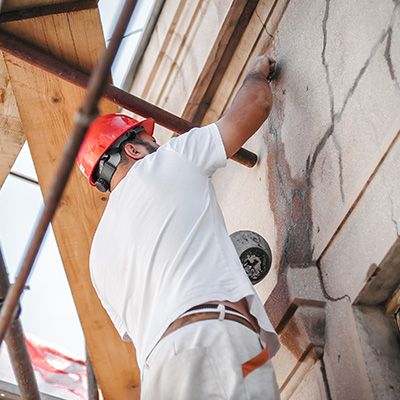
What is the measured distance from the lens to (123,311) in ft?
14.4

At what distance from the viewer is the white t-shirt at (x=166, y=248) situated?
13.0 feet

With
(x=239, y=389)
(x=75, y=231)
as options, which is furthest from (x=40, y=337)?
(x=239, y=389)

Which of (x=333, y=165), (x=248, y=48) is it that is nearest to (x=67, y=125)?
(x=248, y=48)

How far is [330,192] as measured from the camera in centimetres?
481

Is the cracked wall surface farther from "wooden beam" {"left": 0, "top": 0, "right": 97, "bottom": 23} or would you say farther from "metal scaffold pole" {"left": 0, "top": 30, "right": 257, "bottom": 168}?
"wooden beam" {"left": 0, "top": 0, "right": 97, "bottom": 23}

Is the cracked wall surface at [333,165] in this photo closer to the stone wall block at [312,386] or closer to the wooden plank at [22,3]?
the stone wall block at [312,386]

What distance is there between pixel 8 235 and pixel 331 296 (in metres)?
4.52

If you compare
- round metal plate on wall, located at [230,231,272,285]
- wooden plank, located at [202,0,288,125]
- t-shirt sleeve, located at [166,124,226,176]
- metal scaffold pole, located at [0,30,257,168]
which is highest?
wooden plank, located at [202,0,288,125]

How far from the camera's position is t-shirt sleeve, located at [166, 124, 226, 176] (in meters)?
4.48

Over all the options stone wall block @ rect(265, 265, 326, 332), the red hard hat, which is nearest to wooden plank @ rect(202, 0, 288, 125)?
the red hard hat

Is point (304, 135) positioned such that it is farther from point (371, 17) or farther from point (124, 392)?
point (124, 392)

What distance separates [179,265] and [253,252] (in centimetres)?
94

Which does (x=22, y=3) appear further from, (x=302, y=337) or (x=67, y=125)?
(x=302, y=337)

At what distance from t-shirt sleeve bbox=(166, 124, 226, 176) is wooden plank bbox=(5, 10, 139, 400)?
42.7 inches
